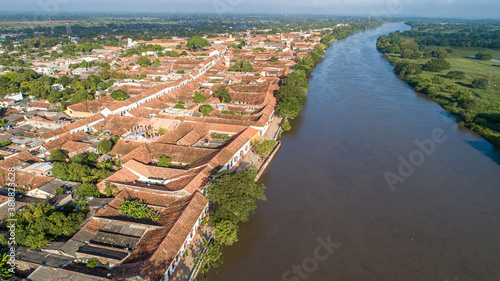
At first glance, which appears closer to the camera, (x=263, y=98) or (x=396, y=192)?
(x=396, y=192)

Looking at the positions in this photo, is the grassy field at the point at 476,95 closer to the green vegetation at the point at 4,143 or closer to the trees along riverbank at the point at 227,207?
the trees along riverbank at the point at 227,207

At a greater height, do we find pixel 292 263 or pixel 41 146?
pixel 41 146

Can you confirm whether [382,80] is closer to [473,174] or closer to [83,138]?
[473,174]

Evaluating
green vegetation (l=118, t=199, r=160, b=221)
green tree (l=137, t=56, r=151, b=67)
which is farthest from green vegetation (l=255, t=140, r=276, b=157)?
green tree (l=137, t=56, r=151, b=67)

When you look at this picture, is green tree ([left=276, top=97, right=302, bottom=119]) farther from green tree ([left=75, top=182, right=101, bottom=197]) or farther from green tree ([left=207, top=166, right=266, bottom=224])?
green tree ([left=75, top=182, right=101, bottom=197])

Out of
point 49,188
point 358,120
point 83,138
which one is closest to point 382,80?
point 358,120

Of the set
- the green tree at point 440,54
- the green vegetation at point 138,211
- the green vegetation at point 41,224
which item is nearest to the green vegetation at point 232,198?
the green vegetation at point 138,211
